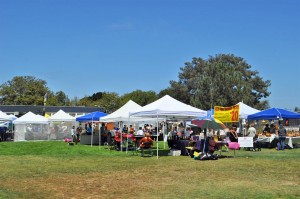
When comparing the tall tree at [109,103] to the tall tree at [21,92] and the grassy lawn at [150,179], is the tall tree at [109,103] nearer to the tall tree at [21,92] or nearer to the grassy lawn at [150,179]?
the tall tree at [21,92]

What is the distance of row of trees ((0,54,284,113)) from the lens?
53438 millimetres

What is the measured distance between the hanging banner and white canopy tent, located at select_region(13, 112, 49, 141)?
16119 millimetres

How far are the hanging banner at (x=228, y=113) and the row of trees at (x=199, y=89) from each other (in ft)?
101

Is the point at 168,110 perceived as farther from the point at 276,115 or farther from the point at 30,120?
the point at 30,120

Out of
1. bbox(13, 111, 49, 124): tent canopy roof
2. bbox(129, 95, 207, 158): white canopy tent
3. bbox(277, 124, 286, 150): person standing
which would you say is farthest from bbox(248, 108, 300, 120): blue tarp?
bbox(13, 111, 49, 124): tent canopy roof

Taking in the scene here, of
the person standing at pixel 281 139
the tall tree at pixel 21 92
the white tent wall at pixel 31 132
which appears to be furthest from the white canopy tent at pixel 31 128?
the tall tree at pixel 21 92

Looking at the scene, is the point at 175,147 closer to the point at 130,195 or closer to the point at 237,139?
the point at 237,139

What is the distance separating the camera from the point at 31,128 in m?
32.2

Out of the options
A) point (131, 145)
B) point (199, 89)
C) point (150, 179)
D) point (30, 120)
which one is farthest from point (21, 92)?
point (150, 179)

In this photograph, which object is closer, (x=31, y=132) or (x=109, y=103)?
(x=31, y=132)

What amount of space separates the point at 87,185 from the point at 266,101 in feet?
204

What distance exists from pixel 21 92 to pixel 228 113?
199ft

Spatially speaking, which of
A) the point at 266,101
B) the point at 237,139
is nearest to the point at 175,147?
the point at 237,139

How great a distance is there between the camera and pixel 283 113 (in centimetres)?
2430
